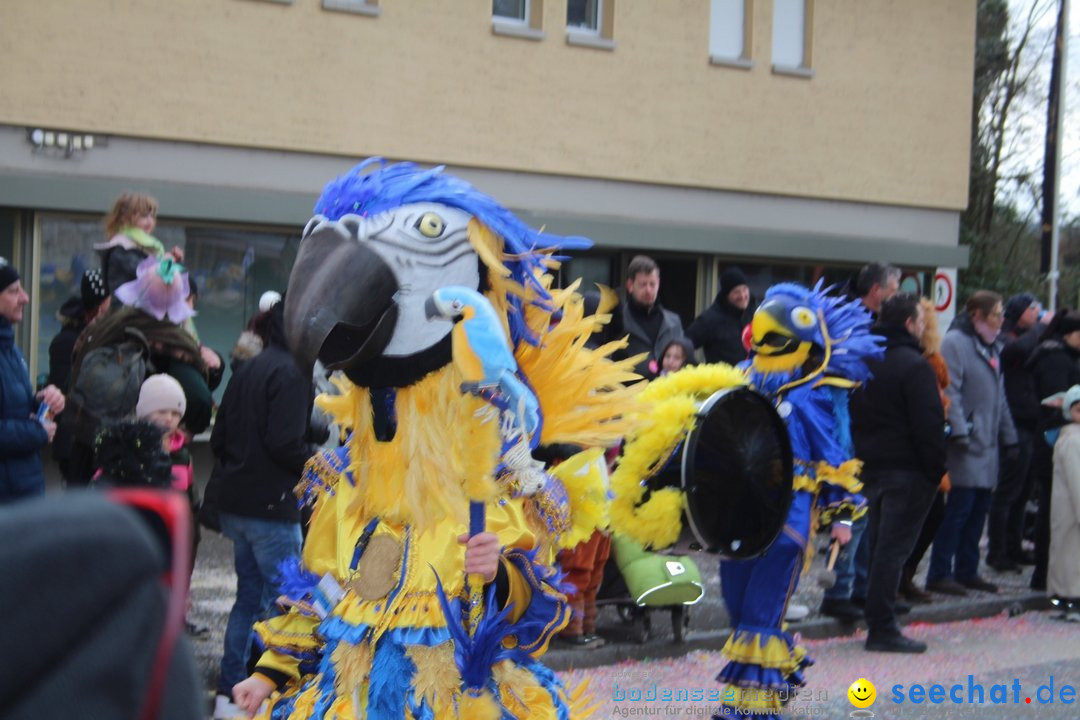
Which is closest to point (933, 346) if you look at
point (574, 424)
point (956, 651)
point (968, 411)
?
point (968, 411)

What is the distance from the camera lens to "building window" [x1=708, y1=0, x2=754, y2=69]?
47.7 ft

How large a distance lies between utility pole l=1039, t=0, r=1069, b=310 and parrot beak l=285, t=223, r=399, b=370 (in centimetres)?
1660

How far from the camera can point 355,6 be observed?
39.0ft

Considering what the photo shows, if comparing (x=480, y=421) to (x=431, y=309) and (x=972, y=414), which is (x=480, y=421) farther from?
(x=972, y=414)

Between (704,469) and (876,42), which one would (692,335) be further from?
(876,42)

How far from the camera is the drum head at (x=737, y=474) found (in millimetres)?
5262

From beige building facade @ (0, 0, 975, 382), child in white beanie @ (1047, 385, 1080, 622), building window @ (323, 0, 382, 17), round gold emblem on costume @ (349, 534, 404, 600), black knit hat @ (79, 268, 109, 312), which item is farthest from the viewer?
building window @ (323, 0, 382, 17)

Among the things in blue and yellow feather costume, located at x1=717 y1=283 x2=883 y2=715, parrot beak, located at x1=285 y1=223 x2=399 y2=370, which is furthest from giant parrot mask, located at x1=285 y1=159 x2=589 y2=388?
blue and yellow feather costume, located at x1=717 y1=283 x2=883 y2=715

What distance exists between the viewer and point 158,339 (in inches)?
236

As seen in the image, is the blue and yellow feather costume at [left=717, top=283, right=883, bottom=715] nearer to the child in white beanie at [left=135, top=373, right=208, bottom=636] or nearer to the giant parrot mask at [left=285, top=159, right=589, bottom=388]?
the child in white beanie at [left=135, top=373, right=208, bottom=636]

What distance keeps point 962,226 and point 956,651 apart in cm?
1721

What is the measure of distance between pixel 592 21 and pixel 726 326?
5.08 metres

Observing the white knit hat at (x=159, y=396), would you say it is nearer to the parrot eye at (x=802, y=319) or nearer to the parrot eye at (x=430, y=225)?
the parrot eye at (x=430, y=225)

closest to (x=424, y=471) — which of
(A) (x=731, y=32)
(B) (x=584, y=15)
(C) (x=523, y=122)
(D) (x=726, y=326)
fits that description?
(D) (x=726, y=326)
